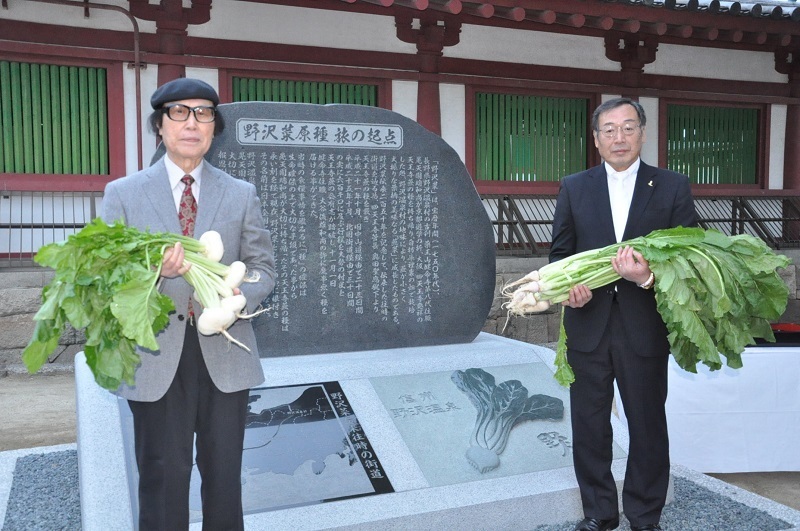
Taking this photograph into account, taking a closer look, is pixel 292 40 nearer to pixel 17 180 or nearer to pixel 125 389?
pixel 17 180

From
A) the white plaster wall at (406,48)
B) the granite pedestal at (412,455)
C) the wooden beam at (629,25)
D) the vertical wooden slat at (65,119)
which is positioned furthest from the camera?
the wooden beam at (629,25)

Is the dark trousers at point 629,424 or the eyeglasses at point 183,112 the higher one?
the eyeglasses at point 183,112

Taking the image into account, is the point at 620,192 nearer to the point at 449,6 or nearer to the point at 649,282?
the point at 649,282

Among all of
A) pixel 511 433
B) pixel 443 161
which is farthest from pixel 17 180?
pixel 511 433

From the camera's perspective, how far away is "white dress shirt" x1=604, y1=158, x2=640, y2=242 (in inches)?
119

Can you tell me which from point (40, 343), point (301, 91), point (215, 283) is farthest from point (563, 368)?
point (301, 91)

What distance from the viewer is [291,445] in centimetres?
328

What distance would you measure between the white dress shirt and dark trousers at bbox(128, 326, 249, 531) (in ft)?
5.52

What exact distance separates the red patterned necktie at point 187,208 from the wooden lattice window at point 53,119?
5392mm

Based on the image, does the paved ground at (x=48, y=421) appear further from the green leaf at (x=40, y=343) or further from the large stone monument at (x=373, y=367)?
the green leaf at (x=40, y=343)

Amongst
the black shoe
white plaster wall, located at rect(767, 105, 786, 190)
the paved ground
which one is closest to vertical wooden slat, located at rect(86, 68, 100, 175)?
the paved ground

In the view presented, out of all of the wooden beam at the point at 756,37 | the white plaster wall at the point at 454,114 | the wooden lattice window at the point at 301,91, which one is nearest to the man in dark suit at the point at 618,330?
the wooden lattice window at the point at 301,91

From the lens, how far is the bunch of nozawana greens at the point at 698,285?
105 inches

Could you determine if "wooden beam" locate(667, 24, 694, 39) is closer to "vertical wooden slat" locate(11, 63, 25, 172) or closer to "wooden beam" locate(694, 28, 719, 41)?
"wooden beam" locate(694, 28, 719, 41)
